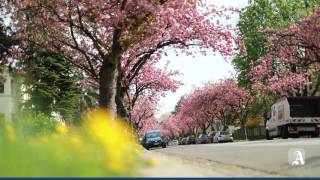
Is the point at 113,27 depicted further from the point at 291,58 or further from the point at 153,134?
the point at 153,134

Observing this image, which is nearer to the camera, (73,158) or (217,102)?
(73,158)

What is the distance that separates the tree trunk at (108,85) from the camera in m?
23.4

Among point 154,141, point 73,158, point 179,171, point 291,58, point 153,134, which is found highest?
point 291,58

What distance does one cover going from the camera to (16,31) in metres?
27.7

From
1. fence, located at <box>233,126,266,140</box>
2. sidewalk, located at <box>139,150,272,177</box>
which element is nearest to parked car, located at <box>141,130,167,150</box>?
fence, located at <box>233,126,266,140</box>

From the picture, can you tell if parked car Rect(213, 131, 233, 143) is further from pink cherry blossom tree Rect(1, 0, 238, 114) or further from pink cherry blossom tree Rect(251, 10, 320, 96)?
pink cherry blossom tree Rect(1, 0, 238, 114)

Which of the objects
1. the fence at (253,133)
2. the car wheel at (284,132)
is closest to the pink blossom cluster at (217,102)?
the fence at (253,133)

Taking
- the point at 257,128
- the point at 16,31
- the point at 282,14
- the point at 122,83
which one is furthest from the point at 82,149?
the point at 257,128

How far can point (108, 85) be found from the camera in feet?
76.6

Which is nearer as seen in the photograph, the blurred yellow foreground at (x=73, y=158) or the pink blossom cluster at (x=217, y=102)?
the blurred yellow foreground at (x=73, y=158)

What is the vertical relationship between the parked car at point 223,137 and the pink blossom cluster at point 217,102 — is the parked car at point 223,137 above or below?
below

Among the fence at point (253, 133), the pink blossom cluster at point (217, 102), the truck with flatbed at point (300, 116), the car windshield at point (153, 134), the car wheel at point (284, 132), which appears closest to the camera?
the truck with flatbed at point (300, 116)

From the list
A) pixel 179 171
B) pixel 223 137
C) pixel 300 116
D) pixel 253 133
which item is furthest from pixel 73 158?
pixel 253 133

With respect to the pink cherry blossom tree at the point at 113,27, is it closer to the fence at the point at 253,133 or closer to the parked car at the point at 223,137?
the parked car at the point at 223,137
